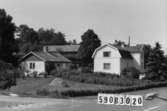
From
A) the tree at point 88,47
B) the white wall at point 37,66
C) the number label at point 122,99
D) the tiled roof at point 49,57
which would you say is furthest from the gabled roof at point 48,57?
the number label at point 122,99

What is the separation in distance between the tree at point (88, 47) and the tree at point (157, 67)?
9.68 metres

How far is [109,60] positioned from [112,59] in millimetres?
741

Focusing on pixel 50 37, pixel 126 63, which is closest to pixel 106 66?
pixel 126 63

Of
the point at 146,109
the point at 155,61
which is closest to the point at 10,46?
the point at 155,61

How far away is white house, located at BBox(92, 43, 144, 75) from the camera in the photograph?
6375 cm

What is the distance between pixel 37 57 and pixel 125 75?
572 inches

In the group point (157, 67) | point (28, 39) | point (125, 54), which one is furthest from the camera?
point (28, 39)

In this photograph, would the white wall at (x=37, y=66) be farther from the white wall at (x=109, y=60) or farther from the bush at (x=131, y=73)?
the bush at (x=131, y=73)

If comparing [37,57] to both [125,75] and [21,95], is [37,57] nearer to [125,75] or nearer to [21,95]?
[125,75]

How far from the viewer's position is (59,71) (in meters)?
54.5

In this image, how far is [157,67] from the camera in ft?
179

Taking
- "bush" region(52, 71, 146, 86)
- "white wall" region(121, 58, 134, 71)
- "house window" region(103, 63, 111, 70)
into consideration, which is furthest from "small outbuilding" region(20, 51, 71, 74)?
"bush" region(52, 71, 146, 86)

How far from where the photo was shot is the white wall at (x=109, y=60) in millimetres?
63750

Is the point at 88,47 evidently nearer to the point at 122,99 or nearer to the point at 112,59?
the point at 112,59
